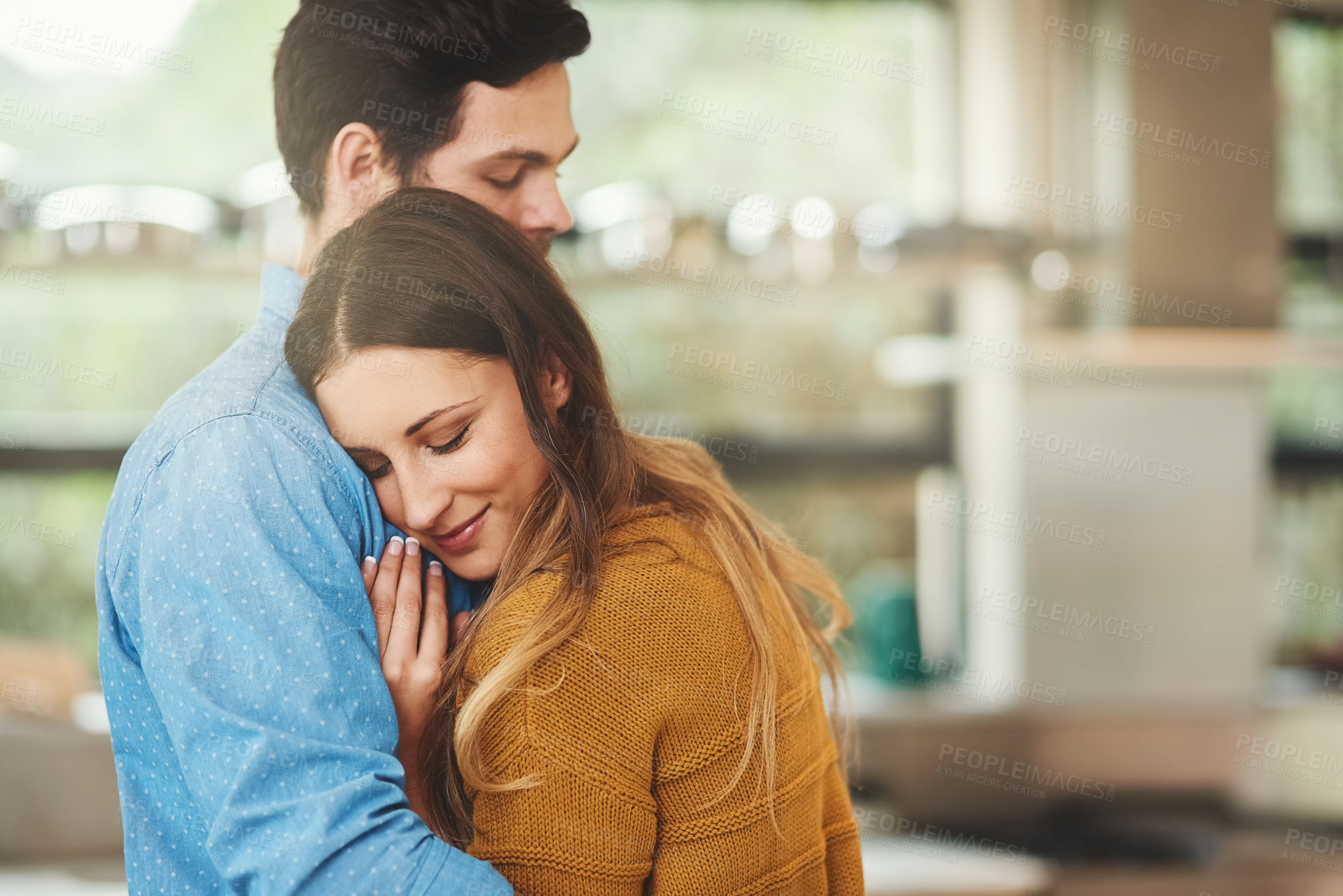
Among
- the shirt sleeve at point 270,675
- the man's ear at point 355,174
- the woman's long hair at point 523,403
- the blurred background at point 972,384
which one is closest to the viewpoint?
the shirt sleeve at point 270,675

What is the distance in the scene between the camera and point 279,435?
34.0 inches

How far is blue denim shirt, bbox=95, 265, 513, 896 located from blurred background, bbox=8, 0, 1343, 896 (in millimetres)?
1628

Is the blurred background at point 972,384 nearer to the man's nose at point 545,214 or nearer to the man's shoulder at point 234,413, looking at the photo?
the man's nose at point 545,214

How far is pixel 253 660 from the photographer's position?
0.80 meters

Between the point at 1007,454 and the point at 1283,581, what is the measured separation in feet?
2.97

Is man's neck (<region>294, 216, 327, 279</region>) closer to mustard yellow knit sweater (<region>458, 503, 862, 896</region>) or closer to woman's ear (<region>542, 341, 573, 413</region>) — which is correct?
woman's ear (<region>542, 341, 573, 413</region>)

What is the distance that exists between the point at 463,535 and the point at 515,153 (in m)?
0.33

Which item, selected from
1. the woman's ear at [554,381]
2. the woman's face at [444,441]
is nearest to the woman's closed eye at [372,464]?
the woman's face at [444,441]

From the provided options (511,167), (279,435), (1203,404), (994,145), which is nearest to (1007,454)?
(1203,404)

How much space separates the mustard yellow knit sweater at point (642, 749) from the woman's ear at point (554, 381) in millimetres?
117

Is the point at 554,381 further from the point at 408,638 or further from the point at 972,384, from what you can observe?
the point at 972,384

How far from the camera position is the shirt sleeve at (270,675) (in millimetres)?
777

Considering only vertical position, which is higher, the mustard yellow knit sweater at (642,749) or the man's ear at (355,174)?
the man's ear at (355,174)

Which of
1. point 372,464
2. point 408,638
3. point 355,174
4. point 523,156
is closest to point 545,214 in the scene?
point 523,156
